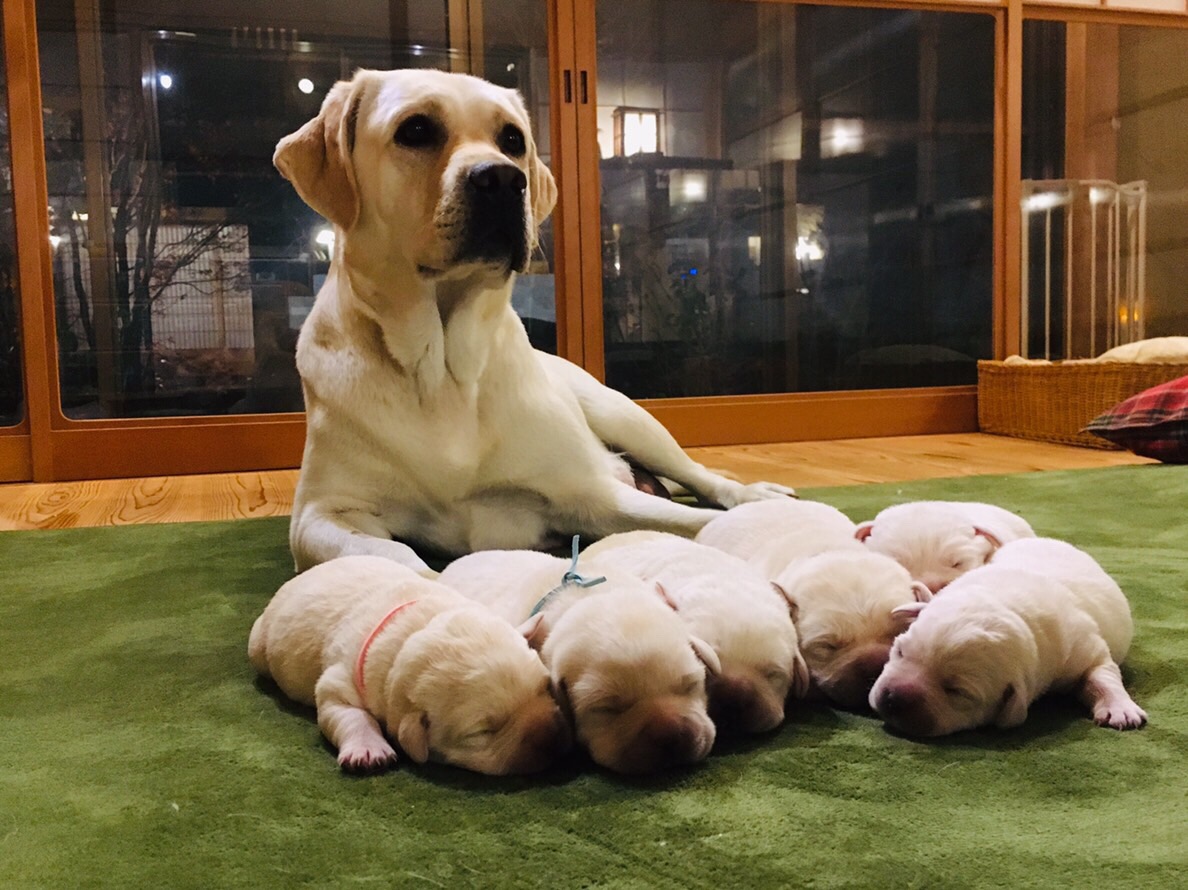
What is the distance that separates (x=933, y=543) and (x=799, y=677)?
0.39 meters

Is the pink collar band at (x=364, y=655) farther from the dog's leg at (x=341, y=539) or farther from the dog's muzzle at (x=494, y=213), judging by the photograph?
the dog's muzzle at (x=494, y=213)

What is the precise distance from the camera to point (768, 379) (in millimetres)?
4180

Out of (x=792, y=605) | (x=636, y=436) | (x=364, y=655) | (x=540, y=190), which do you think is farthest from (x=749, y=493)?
(x=364, y=655)

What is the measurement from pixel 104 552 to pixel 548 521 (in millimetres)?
923

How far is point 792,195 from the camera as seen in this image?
414 cm

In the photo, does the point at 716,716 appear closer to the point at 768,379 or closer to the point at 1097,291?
the point at 768,379

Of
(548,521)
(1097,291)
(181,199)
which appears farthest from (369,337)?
(1097,291)

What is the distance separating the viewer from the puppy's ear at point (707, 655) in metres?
0.97

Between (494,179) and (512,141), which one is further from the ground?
(512,141)

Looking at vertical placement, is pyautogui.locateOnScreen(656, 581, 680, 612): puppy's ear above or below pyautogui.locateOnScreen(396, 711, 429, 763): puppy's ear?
above

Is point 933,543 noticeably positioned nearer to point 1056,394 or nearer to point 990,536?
point 990,536

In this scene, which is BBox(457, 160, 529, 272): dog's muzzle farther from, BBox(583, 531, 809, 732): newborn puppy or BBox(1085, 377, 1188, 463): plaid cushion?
BBox(1085, 377, 1188, 463): plaid cushion

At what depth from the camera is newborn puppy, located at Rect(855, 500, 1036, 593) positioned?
1.33 m

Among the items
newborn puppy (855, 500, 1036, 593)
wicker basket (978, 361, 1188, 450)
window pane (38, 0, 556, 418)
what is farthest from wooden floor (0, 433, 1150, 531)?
newborn puppy (855, 500, 1036, 593)
